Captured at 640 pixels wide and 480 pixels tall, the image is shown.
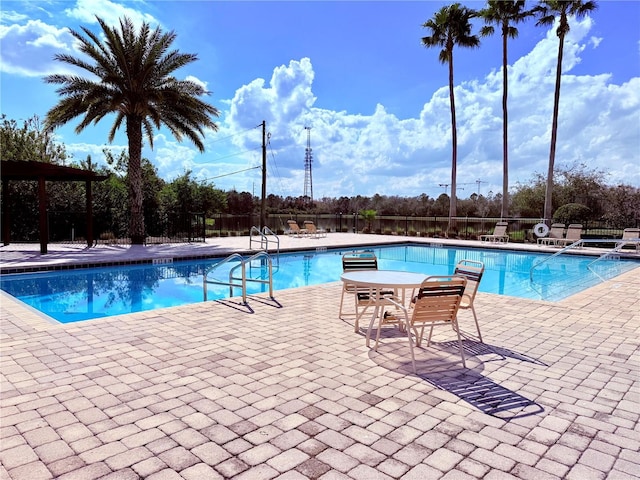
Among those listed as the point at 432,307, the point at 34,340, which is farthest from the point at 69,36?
the point at 432,307

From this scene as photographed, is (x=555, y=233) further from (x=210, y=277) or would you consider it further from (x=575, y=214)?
(x=210, y=277)

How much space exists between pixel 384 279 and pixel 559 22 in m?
17.5

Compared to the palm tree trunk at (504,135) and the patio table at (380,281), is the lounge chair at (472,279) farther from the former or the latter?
the palm tree trunk at (504,135)

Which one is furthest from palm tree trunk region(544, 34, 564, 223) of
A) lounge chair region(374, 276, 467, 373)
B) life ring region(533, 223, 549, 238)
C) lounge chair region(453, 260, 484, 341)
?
lounge chair region(374, 276, 467, 373)

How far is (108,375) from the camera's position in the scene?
10.5 feet

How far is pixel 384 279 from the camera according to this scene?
409 cm

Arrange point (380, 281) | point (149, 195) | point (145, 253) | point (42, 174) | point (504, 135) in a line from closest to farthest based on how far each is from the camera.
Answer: point (380, 281)
point (42, 174)
point (145, 253)
point (149, 195)
point (504, 135)

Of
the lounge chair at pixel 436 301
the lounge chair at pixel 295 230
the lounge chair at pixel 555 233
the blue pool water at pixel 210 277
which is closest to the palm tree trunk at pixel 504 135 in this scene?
the lounge chair at pixel 555 233

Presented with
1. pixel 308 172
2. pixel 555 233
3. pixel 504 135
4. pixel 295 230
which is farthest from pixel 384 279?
pixel 308 172

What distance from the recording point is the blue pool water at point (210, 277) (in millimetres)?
7336

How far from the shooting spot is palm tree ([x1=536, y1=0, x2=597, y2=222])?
53.3ft

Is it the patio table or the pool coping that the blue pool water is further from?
the patio table

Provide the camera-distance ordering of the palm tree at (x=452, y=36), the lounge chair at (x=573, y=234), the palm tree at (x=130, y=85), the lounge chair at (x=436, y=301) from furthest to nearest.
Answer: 1. the palm tree at (x=452, y=36)
2. the lounge chair at (x=573, y=234)
3. the palm tree at (x=130, y=85)
4. the lounge chair at (x=436, y=301)

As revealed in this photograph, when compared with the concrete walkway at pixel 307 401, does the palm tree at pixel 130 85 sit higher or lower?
higher
